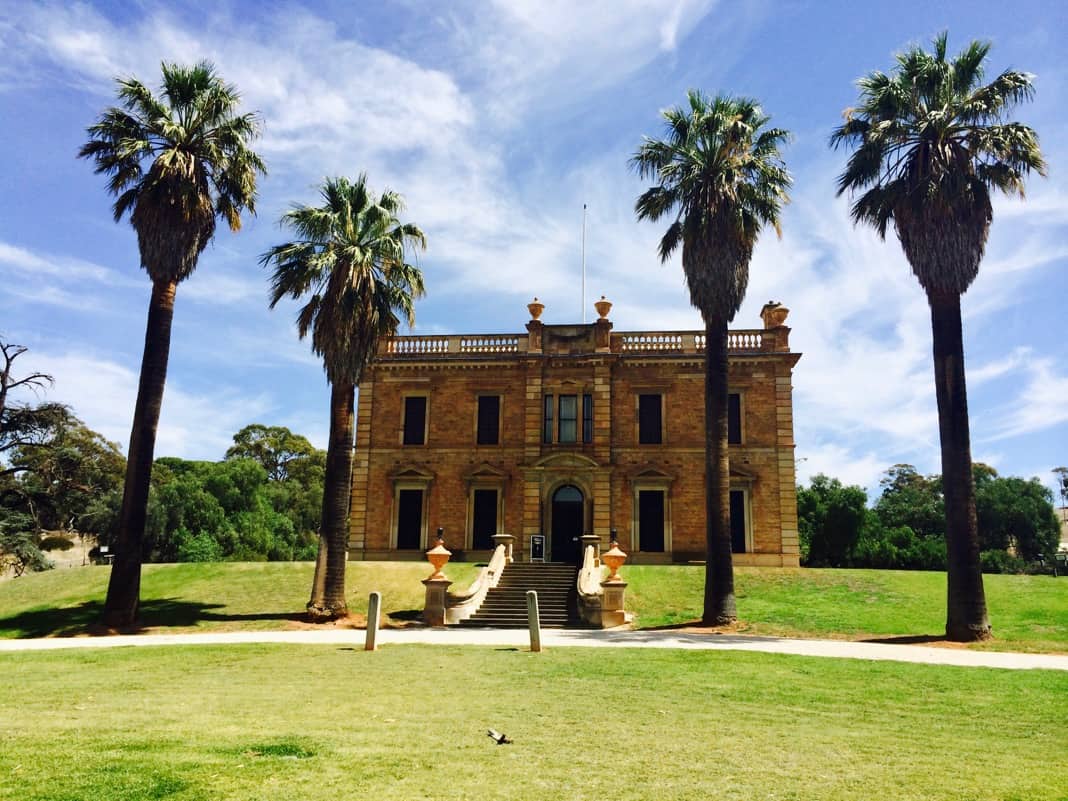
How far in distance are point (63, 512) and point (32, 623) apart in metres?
20.5

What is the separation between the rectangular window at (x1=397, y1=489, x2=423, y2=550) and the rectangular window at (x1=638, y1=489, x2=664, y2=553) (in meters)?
8.95

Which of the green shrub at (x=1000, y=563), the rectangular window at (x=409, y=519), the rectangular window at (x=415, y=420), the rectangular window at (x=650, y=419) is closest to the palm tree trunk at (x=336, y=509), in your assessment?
the rectangular window at (x=409, y=519)

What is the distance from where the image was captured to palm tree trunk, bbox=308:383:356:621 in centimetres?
2158

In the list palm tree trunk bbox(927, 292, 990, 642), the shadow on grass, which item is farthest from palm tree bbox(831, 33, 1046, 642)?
the shadow on grass

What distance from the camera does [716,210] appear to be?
2158cm

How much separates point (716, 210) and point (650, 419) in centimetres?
1254

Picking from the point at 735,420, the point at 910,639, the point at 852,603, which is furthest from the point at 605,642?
the point at 735,420

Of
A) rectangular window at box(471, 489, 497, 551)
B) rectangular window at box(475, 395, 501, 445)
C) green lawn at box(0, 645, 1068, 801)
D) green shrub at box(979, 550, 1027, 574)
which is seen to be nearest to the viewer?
green lawn at box(0, 645, 1068, 801)

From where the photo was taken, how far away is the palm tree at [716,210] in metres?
21.4

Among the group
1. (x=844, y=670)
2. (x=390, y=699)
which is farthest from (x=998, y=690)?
(x=390, y=699)

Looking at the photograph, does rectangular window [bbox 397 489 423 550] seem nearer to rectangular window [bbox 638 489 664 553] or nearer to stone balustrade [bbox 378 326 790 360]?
stone balustrade [bbox 378 326 790 360]

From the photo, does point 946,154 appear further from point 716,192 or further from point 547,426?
point 547,426

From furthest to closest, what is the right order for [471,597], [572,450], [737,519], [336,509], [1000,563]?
1. [1000,563]
2. [572,450]
3. [737,519]
4. [471,597]
5. [336,509]

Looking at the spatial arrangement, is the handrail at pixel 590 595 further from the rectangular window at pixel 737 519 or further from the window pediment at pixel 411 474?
the window pediment at pixel 411 474
